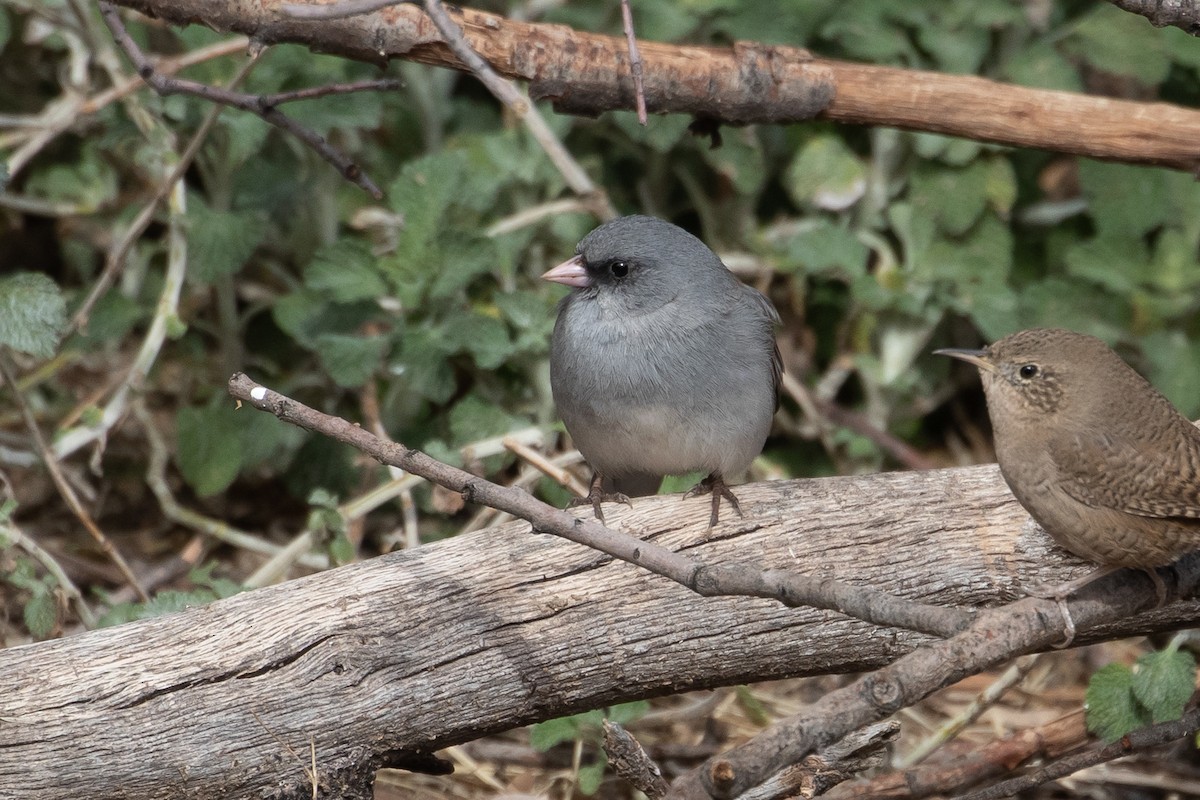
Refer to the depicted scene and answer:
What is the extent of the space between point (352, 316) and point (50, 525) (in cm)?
138

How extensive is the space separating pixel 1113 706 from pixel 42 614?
2752 millimetres

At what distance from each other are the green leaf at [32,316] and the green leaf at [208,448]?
116 cm

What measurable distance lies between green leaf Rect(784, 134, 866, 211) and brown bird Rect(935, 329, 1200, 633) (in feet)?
6.76

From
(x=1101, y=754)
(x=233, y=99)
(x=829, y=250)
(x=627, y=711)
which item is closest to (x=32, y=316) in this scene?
(x=233, y=99)

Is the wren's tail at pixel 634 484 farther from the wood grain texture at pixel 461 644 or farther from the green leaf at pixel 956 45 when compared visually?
the green leaf at pixel 956 45

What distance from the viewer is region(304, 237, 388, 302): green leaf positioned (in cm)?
446

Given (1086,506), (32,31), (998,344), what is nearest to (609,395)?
(998,344)

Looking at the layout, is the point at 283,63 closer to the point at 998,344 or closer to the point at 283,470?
the point at 283,470

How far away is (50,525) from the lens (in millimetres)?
4992

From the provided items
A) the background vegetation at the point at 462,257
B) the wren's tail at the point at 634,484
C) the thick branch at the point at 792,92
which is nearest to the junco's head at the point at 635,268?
the thick branch at the point at 792,92

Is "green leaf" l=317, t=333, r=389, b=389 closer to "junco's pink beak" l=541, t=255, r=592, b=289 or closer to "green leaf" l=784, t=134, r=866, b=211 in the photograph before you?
"junco's pink beak" l=541, t=255, r=592, b=289

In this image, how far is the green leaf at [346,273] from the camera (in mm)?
4457

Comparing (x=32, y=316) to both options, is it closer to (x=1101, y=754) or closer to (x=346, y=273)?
(x=346, y=273)

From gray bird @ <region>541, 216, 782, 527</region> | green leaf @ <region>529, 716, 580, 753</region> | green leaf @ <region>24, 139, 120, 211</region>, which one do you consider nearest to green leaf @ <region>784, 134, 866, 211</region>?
gray bird @ <region>541, 216, 782, 527</region>
